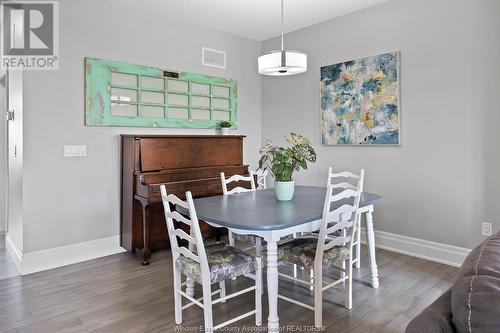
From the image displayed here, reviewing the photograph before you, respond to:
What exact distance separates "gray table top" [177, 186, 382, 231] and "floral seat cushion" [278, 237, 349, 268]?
0.89ft

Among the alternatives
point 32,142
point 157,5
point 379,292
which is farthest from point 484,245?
point 157,5

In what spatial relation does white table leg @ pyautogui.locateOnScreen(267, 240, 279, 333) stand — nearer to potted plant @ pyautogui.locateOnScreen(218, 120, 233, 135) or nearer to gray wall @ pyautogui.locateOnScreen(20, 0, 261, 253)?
gray wall @ pyautogui.locateOnScreen(20, 0, 261, 253)

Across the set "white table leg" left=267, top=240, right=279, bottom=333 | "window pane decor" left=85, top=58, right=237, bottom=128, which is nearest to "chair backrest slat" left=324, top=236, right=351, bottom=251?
"white table leg" left=267, top=240, right=279, bottom=333

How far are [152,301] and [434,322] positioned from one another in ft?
6.97

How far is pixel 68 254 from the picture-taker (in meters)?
3.34

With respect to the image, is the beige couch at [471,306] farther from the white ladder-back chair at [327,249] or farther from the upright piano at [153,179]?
the upright piano at [153,179]

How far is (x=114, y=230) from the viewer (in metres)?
3.67

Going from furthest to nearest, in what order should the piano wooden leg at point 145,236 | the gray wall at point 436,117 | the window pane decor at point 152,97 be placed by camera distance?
the window pane decor at point 152,97 → the piano wooden leg at point 145,236 → the gray wall at point 436,117

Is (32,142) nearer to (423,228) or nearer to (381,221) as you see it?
(381,221)

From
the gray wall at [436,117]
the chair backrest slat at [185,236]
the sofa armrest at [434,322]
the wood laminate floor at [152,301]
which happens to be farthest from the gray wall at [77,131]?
the sofa armrest at [434,322]

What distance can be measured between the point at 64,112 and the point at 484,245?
3408mm

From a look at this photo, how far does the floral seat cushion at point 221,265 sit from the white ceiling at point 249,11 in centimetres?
265

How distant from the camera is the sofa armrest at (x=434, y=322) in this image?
0.83m

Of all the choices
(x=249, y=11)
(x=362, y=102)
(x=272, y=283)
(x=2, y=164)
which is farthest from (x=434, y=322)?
(x=2, y=164)
